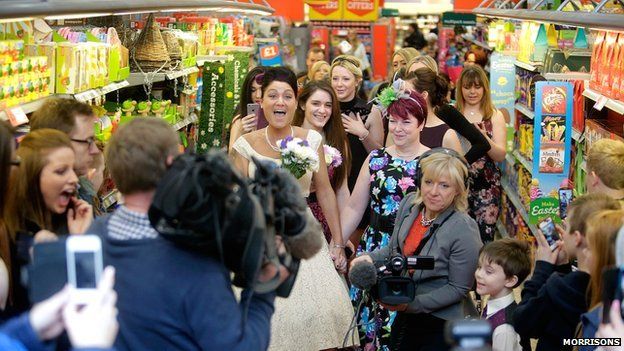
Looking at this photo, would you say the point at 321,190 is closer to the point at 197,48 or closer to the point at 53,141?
the point at 53,141

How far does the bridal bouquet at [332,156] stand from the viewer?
5.44 m

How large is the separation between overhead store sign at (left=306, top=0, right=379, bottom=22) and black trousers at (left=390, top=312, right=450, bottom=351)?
16645 mm

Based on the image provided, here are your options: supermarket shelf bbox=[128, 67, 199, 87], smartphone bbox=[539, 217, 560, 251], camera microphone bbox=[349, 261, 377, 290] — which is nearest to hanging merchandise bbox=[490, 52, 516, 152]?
supermarket shelf bbox=[128, 67, 199, 87]

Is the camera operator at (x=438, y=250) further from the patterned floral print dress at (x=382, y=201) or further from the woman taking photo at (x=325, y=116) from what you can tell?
the woman taking photo at (x=325, y=116)

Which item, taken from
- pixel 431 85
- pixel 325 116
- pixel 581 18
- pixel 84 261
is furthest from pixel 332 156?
pixel 84 261

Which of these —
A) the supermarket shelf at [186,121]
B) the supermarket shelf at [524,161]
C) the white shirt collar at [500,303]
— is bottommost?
the white shirt collar at [500,303]

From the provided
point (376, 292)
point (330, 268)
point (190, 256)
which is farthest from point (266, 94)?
point (190, 256)

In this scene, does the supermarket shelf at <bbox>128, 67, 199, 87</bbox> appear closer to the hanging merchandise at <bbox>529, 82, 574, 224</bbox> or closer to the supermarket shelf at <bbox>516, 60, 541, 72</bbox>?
the hanging merchandise at <bbox>529, 82, 574, 224</bbox>

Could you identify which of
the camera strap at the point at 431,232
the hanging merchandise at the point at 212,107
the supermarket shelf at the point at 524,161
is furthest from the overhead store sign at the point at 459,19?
the camera strap at the point at 431,232

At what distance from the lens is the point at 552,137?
6598mm

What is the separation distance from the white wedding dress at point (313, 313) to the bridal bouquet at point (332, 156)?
39.3 inches

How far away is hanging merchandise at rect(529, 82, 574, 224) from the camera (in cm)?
652

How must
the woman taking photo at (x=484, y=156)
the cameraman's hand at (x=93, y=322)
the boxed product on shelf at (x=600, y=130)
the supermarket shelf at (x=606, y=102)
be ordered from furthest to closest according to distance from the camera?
the woman taking photo at (x=484, y=156), the boxed product on shelf at (x=600, y=130), the supermarket shelf at (x=606, y=102), the cameraman's hand at (x=93, y=322)

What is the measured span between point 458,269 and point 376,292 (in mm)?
361
